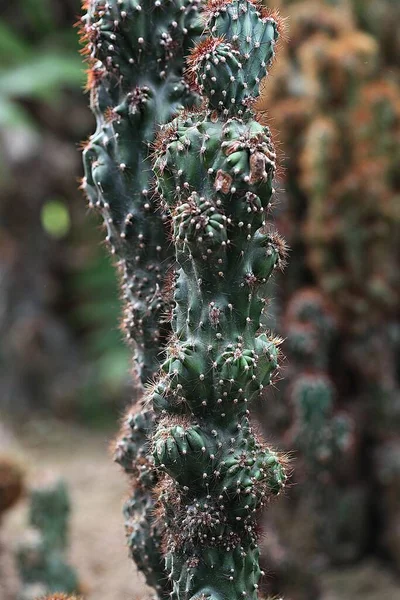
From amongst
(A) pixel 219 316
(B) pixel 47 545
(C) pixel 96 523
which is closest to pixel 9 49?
(C) pixel 96 523

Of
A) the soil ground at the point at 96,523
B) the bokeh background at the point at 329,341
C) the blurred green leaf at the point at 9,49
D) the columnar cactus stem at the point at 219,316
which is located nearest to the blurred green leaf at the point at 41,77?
the blurred green leaf at the point at 9,49

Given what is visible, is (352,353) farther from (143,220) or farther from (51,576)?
(143,220)

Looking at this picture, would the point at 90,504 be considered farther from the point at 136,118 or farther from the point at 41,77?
the point at 136,118

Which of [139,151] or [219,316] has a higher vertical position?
[139,151]

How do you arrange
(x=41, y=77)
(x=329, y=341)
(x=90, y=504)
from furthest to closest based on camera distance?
(x=41, y=77), (x=90, y=504), (x=329, y=341)

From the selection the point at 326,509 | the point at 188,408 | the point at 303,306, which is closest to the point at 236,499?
the point at 188,408

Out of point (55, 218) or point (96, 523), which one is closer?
point (96, 523)

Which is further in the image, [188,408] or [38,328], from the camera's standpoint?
[38,328]
